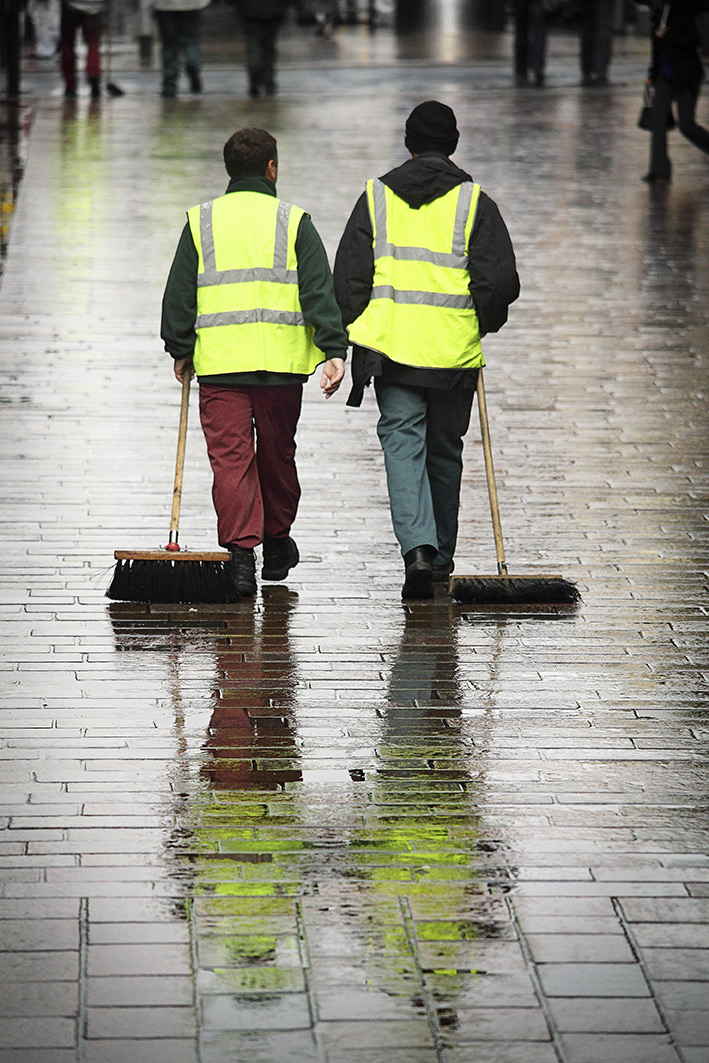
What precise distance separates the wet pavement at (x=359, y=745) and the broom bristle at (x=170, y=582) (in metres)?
0.08

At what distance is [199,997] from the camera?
151 inches

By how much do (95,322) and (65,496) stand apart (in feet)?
11.5

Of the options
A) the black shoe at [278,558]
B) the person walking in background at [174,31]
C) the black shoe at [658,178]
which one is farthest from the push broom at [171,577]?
the person walking in background at [174,31]

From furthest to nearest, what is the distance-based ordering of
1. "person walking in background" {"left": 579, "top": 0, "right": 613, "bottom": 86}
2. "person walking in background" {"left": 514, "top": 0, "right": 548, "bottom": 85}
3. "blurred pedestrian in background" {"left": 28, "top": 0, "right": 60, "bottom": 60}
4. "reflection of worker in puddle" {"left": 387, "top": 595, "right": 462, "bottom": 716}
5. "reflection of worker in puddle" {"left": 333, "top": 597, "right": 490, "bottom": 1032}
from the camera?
1. "blurred pedestrian in background" {"left": 28, "top": 0, "right": 60, "bottom": 60}
2. "person walking in background" {"left": 514, "top": 0, "right": 548, "bottom": 85}
3. "person walking in background" {"left": 579, "top": 0, "right": 613, "bottom": 86}
4. "reflection of worker in puddle" {"left": 387, "top": 595, "right": 462, "bottom": 716}
5. "reflection of worker in puddle" {"left": 333, "top": 597, "right": 490, "bottom": 1032}

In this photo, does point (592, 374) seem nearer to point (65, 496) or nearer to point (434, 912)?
point (65, 496)

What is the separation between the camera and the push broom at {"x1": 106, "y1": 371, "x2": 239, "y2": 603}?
6.59 meters

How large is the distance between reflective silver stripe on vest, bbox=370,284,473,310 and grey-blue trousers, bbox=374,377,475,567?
1.03 feet

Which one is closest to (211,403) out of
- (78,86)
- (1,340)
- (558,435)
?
(558,435)

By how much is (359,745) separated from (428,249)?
2.17 metres

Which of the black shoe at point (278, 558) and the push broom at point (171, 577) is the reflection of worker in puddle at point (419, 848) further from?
the black shoe at point (278, 558)

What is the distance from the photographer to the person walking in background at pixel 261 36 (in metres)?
20.9

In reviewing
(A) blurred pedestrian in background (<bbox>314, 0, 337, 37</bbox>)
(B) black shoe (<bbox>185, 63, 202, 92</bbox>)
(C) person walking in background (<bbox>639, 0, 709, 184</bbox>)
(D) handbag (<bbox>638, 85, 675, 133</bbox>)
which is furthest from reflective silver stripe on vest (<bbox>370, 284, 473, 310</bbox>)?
(A) blurred pedestrian in background (<bbox>314, 0, 337, 37</bbox>)

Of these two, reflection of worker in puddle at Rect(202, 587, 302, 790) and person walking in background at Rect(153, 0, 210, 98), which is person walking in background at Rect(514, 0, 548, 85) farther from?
reflection of worker in puddle at Rect(202, 587, 302, 790)

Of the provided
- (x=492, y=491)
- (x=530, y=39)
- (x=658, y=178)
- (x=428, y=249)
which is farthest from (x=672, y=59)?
(x=492, y=491)
